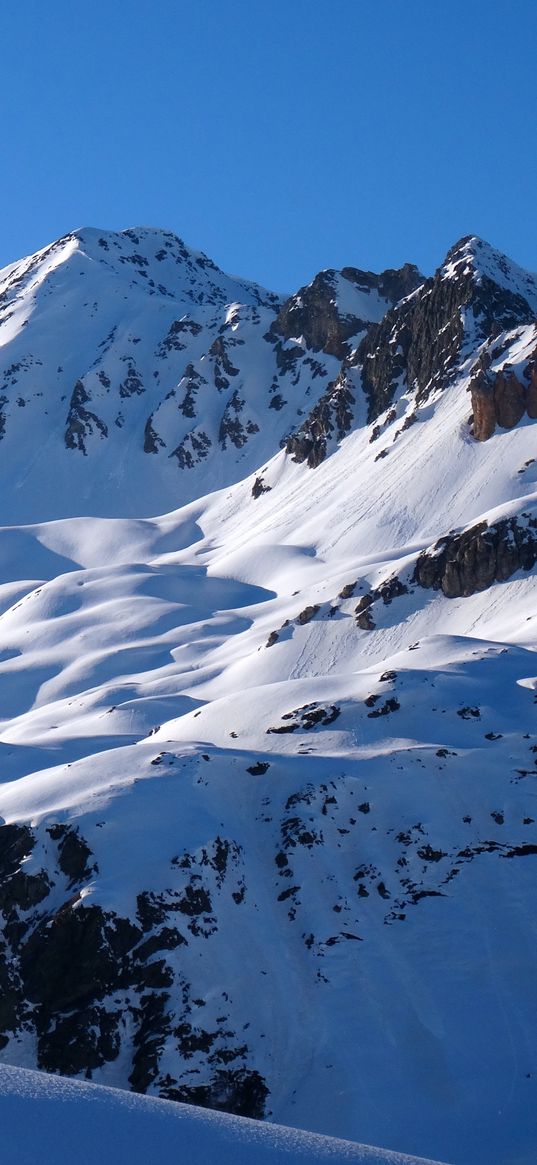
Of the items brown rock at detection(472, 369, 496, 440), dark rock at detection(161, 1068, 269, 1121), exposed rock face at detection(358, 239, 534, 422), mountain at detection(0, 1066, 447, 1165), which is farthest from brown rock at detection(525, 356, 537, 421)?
mountain at detection(0, 1066, 447, 1165)

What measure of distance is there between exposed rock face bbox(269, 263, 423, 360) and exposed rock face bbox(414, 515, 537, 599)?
8754cm

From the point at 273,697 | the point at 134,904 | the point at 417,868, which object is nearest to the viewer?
the point at 134,904

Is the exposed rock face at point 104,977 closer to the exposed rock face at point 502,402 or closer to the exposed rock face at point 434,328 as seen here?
the exposed rock face at point 502,402

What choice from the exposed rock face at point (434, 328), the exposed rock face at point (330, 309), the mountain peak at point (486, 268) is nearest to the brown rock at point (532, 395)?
the exposed rock face at point (434, 328)

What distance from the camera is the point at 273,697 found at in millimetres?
51219

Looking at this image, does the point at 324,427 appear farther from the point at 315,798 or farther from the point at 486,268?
the point at 315,798

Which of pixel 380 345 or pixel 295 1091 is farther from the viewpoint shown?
pixel 380 345

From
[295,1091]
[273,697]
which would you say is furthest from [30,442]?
[295,1091]

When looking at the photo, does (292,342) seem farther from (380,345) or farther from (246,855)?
(246,855)

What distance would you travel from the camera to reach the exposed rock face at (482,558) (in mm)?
69250

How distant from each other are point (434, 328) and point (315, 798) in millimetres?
82779

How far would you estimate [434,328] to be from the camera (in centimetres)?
11506

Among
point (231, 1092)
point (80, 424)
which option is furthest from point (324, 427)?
point (231, 1092)

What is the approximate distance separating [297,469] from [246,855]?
81371 mm
